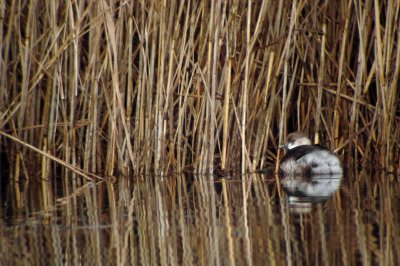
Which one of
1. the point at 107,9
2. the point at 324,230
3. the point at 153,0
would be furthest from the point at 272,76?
the point at 324,230

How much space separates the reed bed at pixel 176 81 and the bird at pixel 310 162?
29 centimetres

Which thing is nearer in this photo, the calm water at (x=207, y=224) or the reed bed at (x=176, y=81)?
the calm water at (x=207, y=224)

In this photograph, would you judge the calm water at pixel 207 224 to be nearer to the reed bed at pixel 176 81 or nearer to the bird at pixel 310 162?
the bird at pixel 310 162

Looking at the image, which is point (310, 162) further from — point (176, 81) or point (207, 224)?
point (207, 224)

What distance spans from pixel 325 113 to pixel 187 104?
1.23 m

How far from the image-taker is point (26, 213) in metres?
2.46

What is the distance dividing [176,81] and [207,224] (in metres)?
1.77

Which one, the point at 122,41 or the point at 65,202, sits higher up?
the point at 122,41

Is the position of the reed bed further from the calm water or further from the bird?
the calm water

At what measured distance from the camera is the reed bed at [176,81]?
3537mm

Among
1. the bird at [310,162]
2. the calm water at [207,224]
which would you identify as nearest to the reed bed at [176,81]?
the bird at [310,162]

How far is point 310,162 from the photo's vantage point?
11.8 feet

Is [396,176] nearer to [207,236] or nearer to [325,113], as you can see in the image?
[325,113]

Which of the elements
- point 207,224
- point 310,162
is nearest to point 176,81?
Result: point 310,162
